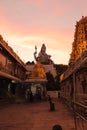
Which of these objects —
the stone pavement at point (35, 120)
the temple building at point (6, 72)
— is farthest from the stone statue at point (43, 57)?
the stone pavement at point (35, 120)

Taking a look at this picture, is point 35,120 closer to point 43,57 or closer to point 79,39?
point 79,39

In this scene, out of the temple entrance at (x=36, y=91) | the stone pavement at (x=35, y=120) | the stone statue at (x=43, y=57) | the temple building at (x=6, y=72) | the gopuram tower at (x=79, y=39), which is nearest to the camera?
the stone pavement at (x=35, y=120)

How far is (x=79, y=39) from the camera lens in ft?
153

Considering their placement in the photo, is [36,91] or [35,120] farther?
[36,91]

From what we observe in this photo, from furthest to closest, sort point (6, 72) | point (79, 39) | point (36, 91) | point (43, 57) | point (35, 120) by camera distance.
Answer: point (43, 57)
point (79, 39)
point (36, 91)
point (6, 72)
point (35, 120)

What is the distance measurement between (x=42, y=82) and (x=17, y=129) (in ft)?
91.3

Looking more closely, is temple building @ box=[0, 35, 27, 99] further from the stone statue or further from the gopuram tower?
the stone statue

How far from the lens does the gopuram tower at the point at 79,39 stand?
44.3 metres

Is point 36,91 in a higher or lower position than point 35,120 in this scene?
higher

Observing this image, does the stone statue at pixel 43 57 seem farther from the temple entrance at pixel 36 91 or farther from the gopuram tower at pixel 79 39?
the temple entrance at pixel 36 91

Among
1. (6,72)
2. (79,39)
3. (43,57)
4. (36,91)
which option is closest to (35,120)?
(6,72)

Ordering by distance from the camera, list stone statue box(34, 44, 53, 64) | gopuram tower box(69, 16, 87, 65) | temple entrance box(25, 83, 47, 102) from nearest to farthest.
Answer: temple entrance box(25, 83, 47, 102), gopuram tower box(69, 16, 87, 65), stone statue box(34, 44, 53, 64)

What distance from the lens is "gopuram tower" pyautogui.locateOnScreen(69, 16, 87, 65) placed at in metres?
44.3

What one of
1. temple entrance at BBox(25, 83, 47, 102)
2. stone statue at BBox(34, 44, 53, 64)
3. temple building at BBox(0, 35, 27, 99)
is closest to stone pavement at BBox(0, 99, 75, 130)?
temple building at BBox(0, 35, 27, 99)
